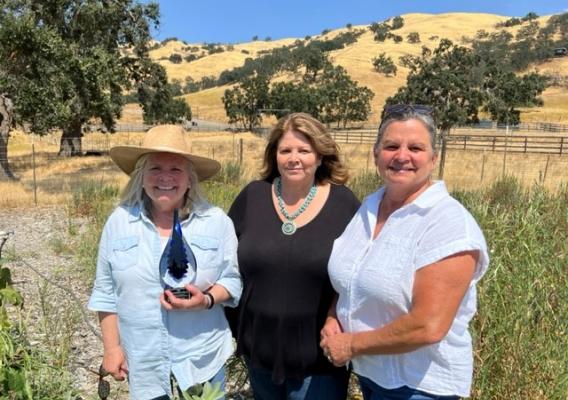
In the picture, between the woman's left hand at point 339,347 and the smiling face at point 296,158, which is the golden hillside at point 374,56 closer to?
the smiling face at point 296,158

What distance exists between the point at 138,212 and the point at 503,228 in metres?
2.87

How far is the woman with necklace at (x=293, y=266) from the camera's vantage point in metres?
2.26

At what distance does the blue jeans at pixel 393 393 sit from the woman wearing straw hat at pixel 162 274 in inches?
25.5

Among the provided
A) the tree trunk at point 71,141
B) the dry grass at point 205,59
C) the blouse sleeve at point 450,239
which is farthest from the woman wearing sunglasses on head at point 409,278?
the dry grass at point 205,59

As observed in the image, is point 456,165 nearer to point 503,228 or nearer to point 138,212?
point 503,228

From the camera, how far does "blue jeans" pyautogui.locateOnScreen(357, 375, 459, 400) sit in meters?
1.81

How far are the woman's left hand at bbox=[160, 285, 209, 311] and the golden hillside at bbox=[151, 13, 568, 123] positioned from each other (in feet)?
199

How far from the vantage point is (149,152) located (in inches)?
86.5

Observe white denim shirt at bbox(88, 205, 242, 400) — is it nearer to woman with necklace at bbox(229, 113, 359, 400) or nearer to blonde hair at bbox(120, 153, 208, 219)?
blonde hair at bbox(120, 153, 208, 219)

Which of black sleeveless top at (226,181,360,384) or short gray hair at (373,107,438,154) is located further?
black sleeveless top at (226,181,360,384)

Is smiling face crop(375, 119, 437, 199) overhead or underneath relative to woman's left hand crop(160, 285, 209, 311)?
overhead

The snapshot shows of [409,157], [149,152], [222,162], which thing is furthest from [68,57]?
[409,157]

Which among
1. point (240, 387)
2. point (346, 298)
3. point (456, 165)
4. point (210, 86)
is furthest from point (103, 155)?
point (210, 86)

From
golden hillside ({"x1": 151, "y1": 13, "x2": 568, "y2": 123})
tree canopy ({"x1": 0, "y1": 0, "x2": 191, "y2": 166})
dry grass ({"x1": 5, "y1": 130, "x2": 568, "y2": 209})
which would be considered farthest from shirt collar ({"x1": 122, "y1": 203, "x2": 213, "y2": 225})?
golden hillside ({"x1": 151, "y1": 13, "x2": 568, "y2": 123})
